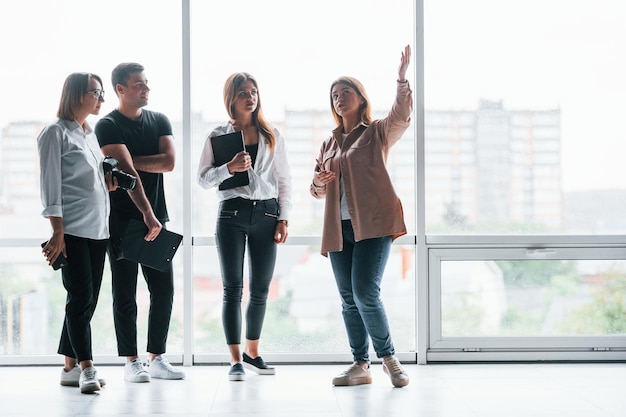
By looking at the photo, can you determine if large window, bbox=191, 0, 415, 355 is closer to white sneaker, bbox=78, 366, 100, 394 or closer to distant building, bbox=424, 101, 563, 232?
distant building, bbox=424, 101, 563, 232

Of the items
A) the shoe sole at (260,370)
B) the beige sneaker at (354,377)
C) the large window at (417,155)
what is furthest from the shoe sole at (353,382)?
the large window at (417,155)

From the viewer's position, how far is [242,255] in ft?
12.4

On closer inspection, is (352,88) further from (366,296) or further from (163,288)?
(163,288)

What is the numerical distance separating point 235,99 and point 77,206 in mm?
939

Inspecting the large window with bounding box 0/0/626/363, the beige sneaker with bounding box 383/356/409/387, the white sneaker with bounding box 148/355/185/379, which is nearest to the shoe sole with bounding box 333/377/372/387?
the beige sneaker with bounding box 383/356/409/387

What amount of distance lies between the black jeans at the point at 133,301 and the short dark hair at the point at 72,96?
54 cm

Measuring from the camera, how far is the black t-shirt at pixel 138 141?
12.1 ft

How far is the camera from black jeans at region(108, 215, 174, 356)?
369 centimetres

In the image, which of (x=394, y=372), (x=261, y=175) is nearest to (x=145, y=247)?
(x=261, y=175)

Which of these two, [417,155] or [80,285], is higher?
[417,155]

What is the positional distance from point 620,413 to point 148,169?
7.55 feet

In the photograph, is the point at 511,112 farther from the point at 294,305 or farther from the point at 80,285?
the point at 80,285

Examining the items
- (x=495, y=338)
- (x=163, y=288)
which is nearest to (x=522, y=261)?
(x=495, y=338)

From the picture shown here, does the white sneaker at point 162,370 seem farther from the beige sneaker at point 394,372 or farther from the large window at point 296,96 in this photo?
the beige sneaker at point 394,372
